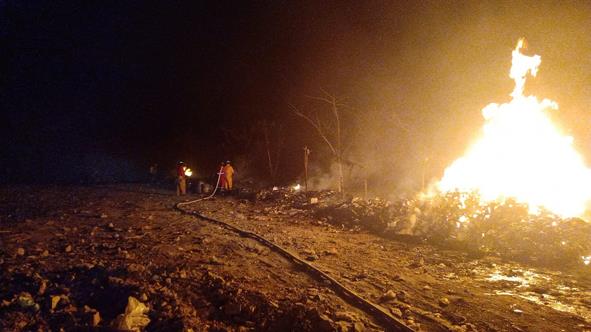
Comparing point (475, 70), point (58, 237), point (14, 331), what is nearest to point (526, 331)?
point (14, 331)

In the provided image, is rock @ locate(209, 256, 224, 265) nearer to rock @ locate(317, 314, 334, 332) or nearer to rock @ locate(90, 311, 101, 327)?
rock @ locate(90, 311, 101, 327)

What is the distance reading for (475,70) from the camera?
18312 mm

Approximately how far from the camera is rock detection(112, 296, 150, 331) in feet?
15.1

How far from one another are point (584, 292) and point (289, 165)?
17.4m

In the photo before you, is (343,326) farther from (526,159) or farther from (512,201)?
(526,159)

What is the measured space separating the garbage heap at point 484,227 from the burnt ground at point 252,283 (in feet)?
1.51

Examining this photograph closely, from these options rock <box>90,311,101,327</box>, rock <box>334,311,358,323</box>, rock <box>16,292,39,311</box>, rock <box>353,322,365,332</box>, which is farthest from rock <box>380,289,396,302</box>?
rock <box>16,292,39,311</box>

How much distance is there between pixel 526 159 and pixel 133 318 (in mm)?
10657

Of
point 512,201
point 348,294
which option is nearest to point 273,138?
point 512,201

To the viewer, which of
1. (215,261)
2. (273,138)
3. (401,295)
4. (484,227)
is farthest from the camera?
(273,138)

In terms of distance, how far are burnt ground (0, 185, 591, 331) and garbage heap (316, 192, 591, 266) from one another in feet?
1.51

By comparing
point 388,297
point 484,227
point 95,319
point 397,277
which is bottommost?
point 95,319

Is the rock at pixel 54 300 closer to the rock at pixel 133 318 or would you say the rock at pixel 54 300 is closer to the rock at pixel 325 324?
the rock at pixel 133 318

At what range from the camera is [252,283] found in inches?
238
